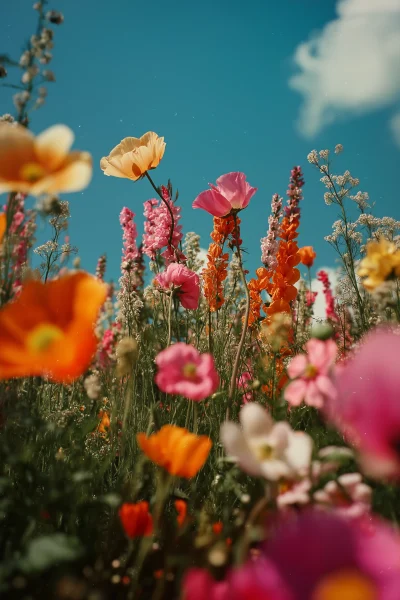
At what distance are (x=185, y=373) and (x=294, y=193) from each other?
7.56ft

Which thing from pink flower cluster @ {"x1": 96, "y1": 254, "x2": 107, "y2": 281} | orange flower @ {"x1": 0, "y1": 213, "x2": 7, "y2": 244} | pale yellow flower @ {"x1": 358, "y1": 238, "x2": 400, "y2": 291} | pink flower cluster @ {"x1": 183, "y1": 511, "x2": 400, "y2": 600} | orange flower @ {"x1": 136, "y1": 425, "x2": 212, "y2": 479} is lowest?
pink flower cluster @ {"x1": 183, "y1": 511, "x2": 400, "y2": 600}

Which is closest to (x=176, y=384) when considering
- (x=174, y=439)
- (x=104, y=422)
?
(x=174, y=439)

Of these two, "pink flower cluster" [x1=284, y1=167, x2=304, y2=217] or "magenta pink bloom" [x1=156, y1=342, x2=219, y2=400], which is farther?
"pink flower cluster" [x1=284, y1=167, x2=304, y2=217]

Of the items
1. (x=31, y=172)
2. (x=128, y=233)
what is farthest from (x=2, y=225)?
(x=128, y=233)

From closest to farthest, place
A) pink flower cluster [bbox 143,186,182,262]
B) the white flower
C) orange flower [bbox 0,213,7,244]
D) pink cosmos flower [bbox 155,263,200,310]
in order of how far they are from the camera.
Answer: the white flower → orange flower [bbox 0,213,7,244] → pink cosmos flower [bbox 155,263,200,310] → pink flower cluster [bbox 143,186,182,262]

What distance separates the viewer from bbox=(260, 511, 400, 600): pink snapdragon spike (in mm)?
434

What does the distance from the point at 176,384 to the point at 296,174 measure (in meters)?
2.48

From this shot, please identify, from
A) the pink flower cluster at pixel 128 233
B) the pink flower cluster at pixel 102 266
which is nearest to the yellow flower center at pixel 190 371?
the pink flower cluster at pixel 128 233

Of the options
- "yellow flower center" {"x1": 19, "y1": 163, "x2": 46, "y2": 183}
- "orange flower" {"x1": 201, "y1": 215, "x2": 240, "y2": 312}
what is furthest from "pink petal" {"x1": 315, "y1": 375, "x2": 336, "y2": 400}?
"orange flower" {"x1": 201, "y1": 215, "x2": 240, "y2": 312}

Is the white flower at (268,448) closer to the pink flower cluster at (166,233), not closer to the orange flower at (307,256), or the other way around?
the pink flower cluster at (166,233)

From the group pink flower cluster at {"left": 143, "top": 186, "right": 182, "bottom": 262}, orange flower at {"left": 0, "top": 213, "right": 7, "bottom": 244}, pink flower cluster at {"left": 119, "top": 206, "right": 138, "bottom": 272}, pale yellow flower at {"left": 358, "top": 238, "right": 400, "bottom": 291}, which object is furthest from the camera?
pink flower cluster at {"left": 119, "top": 206, "right": 138, "bottom": 272}

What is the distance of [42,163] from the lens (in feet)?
2.61

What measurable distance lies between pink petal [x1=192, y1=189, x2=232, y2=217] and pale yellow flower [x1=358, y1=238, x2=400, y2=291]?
2.35 feet

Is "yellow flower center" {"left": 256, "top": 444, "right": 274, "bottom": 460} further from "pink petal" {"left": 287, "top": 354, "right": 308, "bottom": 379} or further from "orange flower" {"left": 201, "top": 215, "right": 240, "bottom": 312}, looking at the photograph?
"orange flower" {"left": 201, "top": 215, "right": 240, "bottom": 312}
